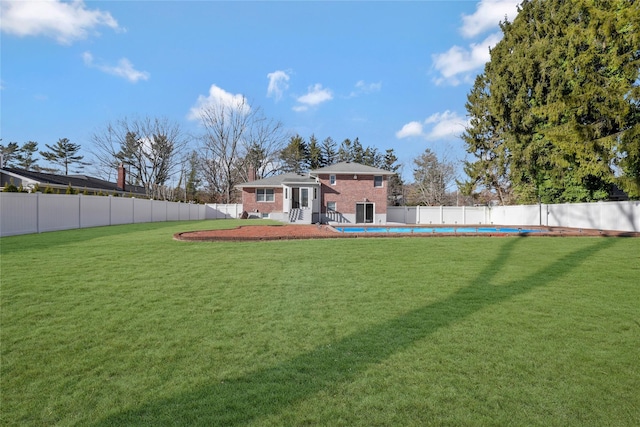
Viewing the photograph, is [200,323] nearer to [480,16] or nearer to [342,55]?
[342,55]

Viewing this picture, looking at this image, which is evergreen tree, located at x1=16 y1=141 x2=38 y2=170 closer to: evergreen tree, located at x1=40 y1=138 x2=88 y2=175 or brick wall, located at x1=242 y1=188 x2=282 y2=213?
evergreen tree, located at x1=40 y1=138 x2=88 y2=175

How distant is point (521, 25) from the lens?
27156 millimetres

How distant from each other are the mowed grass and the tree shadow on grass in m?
0.01

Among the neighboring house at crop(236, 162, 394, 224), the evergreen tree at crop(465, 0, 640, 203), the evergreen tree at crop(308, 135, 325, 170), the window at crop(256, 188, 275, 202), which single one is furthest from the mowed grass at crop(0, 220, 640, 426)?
the evergreen tree at crop(308, 135, 325, 170)

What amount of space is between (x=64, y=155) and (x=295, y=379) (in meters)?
54.2

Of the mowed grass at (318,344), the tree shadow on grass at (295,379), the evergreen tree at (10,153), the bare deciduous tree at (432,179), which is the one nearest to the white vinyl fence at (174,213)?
the mowed grass at (318,344)

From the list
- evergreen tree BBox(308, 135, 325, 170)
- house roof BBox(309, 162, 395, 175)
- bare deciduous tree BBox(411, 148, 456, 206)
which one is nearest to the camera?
house roof BBox(309, 162, 395, 175)

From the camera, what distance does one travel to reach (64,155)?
44.3m

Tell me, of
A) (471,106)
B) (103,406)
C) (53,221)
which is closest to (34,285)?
(103,406)

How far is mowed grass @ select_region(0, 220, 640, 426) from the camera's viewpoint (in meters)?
2.31

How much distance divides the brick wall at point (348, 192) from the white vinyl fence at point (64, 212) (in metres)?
13.3

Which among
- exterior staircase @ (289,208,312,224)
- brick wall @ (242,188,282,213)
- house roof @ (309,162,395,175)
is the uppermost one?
house roof @ (309,162,395,175)

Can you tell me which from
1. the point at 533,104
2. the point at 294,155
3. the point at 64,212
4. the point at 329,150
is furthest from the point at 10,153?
the point at 533,104

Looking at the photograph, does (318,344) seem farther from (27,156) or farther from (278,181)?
(27,156)
